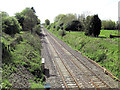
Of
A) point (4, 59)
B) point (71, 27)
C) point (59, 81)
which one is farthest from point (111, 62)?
point (71, 27)

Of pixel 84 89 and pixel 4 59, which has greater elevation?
pixel 4 59

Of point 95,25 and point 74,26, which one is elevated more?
point 74,26

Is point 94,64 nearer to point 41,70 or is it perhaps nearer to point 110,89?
point 110,89

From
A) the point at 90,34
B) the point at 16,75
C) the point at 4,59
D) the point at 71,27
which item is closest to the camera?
Result: the point at 16,75

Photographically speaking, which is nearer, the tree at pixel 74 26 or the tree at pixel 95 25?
the tree at pixel 95 25

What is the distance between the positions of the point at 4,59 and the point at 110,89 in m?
9.79

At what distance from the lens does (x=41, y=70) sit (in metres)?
12.9

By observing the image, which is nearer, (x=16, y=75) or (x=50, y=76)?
(x=16, y=75)

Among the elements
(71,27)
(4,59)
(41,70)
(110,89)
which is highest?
(71,27)

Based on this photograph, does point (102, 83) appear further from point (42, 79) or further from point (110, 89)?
point (42, 79)

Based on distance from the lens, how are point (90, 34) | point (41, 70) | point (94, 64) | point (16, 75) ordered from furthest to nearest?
point (90, 34)
point (94, 64)
point (41, 70)
point (16, 75)

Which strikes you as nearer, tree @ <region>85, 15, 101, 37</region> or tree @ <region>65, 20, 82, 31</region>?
tree @ <region>85, 15, 101, 37</region>

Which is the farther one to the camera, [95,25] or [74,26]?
[74,26]

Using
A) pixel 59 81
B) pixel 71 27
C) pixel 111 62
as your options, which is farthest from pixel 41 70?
pixel 71 27
